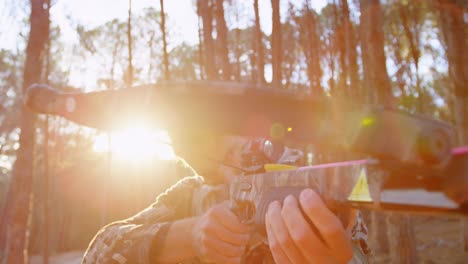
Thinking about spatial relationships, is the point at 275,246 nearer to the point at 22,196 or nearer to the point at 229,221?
the point at 229,221

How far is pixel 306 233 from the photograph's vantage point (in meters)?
1.50

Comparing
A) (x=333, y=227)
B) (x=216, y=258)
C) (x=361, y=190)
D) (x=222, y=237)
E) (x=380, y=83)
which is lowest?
(x=216, y=258)

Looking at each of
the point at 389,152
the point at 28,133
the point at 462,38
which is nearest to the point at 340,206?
the point at 389,152

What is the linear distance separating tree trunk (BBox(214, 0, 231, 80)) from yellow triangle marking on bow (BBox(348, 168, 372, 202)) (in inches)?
451

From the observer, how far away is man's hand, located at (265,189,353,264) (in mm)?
1445

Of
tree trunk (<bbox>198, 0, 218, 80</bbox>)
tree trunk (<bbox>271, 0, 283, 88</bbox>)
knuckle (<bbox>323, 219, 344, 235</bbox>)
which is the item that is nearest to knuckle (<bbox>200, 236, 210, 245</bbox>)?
knuckle (<bbox>323, 219, 344, 235</bbox>)

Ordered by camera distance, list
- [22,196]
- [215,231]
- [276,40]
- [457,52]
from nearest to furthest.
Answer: [215,231]
[457,52]
[22,196]
[276,40]

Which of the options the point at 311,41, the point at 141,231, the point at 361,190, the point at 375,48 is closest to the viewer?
the point at 361,190

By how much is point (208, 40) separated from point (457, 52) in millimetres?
7372

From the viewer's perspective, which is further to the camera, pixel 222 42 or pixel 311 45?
pixel 311 45

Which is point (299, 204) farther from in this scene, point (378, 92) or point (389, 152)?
point (378, 92)

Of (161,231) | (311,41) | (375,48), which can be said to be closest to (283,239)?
(161,231)

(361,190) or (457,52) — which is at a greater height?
(457,52)

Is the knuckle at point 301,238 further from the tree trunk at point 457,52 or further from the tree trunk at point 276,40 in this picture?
the tree trunk at point 276,40
